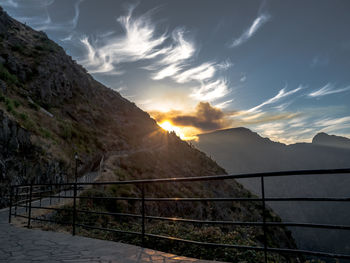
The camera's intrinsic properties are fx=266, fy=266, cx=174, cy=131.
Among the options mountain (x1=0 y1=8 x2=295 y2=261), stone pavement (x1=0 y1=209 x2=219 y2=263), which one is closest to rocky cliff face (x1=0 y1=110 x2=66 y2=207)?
mountain (x1=0 y1=8 x2=295 y2=261)

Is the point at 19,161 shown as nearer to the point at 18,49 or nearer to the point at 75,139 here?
the point at 75,139

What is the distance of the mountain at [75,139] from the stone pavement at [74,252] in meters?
2.08

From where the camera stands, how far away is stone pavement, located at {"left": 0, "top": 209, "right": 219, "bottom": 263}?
4.21 metres

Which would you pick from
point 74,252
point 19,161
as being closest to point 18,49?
point 19,161

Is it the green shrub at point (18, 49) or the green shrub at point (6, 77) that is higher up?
the green shrub at point (18, 49)

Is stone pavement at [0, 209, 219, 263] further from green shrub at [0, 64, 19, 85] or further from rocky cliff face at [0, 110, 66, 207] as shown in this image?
green shrub at [0, 64, 19, 85]

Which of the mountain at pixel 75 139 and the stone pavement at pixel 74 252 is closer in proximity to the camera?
the stone pavement at pixel 74 252

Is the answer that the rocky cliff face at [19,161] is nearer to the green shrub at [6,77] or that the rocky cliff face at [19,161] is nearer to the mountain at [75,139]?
the mountain at [75,139]

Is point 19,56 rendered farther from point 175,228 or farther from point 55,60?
point 175,228

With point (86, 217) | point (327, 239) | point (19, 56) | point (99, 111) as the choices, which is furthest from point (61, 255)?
point (327, 239)

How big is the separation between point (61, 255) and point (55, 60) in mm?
61347

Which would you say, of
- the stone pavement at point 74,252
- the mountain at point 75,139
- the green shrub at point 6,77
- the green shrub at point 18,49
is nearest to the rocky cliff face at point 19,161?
the mountain at point 75,139

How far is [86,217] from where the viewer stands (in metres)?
12.7

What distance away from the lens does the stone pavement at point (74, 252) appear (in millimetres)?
4215
